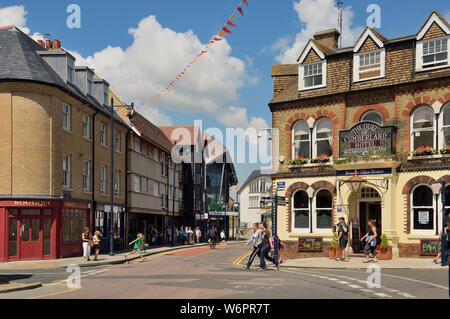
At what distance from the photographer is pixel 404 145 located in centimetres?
2428

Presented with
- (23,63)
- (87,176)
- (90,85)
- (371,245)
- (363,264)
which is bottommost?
(363,264)

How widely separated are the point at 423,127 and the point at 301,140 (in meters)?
5.99

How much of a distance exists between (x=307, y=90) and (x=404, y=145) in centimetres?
572

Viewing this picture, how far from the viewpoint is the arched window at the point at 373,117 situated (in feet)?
83.6

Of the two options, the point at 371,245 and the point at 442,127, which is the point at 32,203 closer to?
the point at 371,245

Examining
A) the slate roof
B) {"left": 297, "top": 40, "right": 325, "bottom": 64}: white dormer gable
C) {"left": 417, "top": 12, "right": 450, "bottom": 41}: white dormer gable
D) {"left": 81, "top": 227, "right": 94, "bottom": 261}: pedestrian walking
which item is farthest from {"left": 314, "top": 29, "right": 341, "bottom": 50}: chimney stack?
{"left": 81, "top": 227, "right": 94, "bottom": 261}: pedestrian walking

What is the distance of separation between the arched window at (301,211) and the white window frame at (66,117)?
1245 centimetres

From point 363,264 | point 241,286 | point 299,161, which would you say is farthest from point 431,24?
point 241,286

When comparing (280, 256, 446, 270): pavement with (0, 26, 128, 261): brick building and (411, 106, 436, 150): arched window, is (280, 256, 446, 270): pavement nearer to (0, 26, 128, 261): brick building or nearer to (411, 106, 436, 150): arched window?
(411, 106, 436, 150): arched window

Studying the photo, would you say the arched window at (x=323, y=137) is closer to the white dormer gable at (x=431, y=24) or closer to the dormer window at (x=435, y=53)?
the dormer window at (x=435, y=53)

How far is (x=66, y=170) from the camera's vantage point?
29.4 meters

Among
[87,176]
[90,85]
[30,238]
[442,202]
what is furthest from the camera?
[90,85]
